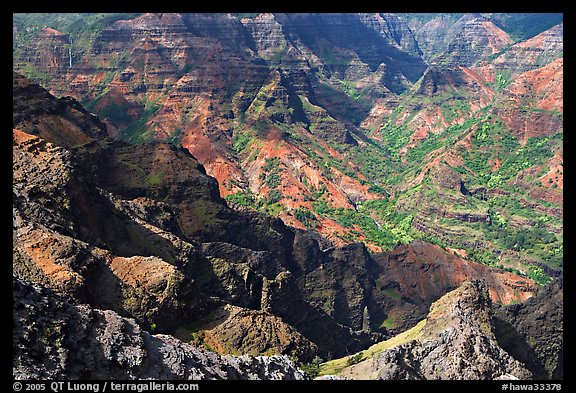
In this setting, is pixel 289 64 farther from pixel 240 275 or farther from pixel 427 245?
pixel 240 275

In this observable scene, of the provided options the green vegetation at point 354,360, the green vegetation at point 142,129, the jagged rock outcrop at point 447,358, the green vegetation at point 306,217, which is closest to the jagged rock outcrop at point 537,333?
the jagged rock outcrop at point 447,358

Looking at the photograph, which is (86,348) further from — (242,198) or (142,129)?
(142,129)

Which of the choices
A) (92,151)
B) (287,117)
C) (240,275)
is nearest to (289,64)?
(287,117)

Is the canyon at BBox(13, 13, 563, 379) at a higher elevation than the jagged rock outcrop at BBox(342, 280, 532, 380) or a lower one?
higher

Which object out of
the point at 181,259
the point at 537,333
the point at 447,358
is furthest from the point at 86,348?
A: the point at 537,333

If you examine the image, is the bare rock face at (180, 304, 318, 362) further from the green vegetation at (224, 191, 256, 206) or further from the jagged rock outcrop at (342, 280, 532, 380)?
the green vegetation at (224, 191, 256, 206)

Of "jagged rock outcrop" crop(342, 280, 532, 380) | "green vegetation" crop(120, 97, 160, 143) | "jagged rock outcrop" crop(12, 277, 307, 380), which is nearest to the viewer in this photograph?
"jagged rock outcrop" crop(12, 277, 307, 380)

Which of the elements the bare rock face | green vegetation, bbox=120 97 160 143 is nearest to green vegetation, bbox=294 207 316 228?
green vegetation, bbox=120 97 160 143
